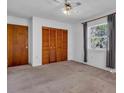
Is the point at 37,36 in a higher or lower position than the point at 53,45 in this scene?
higher

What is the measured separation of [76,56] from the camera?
564 cm

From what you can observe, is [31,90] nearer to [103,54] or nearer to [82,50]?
[103,54]

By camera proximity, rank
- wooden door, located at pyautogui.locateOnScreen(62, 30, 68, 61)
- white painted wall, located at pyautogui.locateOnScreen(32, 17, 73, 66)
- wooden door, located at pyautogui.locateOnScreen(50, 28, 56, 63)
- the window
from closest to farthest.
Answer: the window
white painted wall, located at pyautogui.locateOnScreen(32, 17, 73, 66)
wooden door, located at pyautogui.locateOnScreen(50, 28, 56, 63)
wooden door, located at pyautogui.locateOnScreen(62, 30, 68, 61)

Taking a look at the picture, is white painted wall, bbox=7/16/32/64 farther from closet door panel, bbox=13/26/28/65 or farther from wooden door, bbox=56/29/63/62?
wooden door, bbox=56/29/63/62

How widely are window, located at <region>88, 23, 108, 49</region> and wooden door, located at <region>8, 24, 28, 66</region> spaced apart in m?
3.14

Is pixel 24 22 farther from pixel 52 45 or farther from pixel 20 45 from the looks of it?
pixel 52 45

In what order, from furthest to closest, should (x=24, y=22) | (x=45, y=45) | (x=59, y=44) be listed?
(x=59, y=44) < (x=45, y=45) < (x=24, y=22)

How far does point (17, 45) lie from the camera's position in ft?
15.0

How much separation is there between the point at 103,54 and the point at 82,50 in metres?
1.31

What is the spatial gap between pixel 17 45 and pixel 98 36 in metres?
3.72

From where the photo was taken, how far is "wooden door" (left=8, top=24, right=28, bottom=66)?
4.39 metres

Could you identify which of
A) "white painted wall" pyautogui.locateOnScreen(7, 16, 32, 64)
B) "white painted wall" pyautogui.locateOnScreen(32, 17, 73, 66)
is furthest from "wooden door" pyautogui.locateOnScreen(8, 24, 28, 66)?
"white painted wall" pyautogui.locateOnScreen(32, 17, 73, 66)

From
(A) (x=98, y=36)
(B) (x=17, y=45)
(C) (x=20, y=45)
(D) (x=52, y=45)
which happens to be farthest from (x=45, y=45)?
(A) (x=98, y=36)
